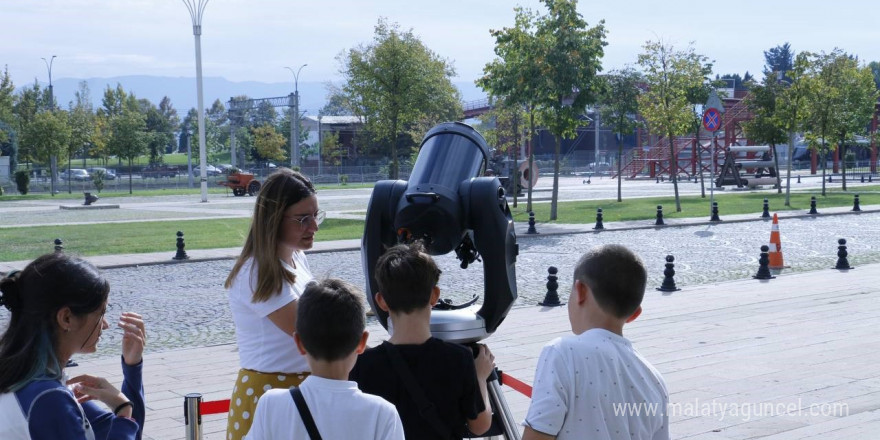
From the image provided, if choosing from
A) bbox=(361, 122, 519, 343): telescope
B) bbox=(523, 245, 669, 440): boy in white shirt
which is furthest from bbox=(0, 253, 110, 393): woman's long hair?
bbox=(523, 245, 669, 440): boy in white shirt

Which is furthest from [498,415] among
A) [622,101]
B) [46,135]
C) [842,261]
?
[46,135]

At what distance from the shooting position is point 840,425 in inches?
240

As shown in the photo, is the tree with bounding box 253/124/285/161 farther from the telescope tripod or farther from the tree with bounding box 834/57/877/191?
the telescope tripod

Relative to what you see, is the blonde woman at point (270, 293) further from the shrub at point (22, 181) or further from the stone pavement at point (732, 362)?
the shrub at point (22, 181)

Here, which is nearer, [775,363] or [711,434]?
[711,434]

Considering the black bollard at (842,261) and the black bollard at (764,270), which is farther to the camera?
the black bollard at (842,261)

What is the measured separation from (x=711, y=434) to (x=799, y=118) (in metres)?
30.8

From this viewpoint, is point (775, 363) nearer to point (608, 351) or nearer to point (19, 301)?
point (608, 351)

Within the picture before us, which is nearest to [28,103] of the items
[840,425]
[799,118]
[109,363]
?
[799,118]

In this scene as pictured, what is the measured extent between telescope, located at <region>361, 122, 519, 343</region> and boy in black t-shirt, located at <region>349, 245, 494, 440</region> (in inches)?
20.9

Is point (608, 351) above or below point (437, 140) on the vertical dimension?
below

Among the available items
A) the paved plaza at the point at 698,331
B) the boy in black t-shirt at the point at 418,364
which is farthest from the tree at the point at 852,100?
the boy in black t-shirt at the point at 418,364

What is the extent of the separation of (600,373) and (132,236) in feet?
69.3

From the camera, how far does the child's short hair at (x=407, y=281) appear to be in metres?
3.10
